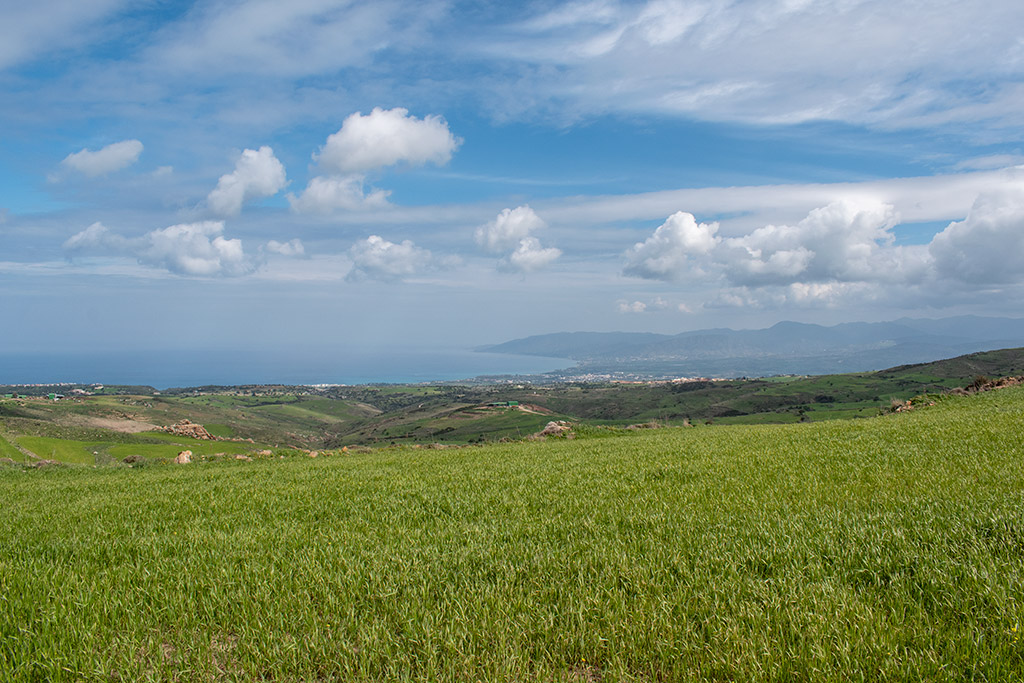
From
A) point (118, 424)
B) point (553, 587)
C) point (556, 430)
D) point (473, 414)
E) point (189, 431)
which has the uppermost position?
point (553, 587)

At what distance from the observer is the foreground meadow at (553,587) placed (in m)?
4.20

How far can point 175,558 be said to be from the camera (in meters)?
7.04

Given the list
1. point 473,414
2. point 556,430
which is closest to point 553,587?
point 556,430

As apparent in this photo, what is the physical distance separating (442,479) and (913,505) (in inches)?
388

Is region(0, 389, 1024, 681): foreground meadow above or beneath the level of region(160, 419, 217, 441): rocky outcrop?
above

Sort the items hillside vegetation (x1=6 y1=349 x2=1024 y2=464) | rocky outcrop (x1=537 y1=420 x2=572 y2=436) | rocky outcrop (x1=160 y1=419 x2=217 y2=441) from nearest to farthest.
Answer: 1. rocky outcrop (x1=537 y1=420 x2=572 y2=436)
2. hillside vegetation (x1=6 y1=349 x2=1024 y2=464)
3. rocky outcrop (x1=160 y1=419 x2=217 y2=441)

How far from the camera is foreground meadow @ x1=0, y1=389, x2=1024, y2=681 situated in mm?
4199

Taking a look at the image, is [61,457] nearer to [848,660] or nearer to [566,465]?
[566,465]

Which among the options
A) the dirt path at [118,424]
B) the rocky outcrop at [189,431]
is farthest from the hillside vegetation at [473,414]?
the rocky outcrop at [189,431]

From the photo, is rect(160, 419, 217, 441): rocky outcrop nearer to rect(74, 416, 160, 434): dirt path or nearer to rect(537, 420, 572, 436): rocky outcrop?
rect(74, 416, 160, 434): dirt path

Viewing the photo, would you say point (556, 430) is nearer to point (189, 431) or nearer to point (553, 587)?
point (553, 587)

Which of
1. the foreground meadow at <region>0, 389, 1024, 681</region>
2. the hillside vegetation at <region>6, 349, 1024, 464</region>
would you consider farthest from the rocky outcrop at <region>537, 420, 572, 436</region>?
the foreground meadow at <region>0, 389, 1024, 681</region>

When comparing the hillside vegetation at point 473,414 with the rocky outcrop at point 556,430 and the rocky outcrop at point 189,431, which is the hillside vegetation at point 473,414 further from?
the rocky outcrop at point 556,430

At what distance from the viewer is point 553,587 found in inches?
214
